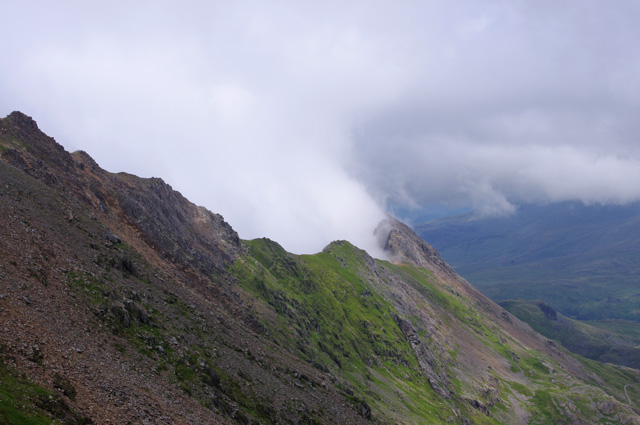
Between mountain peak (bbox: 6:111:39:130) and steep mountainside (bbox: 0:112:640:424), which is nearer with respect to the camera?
steep mountainside (bbox: 0:112:640:424)

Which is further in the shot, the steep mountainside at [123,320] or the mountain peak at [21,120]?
the mountain peak at [21,120]

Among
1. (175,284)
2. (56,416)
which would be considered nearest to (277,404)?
(175,284)

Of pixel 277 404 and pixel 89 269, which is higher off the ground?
pixel 89 269

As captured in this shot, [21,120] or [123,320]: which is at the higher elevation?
[21,120]

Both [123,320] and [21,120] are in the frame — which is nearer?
[123,320]

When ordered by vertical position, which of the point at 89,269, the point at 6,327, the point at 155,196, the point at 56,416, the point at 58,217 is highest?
the point at 155,196

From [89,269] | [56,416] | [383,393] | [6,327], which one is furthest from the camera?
[383,393]

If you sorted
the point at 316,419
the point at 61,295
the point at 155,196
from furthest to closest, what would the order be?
the point at 155,196 < the point at 316,419 < the point at 61,295

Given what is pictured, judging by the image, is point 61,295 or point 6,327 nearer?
point 6,327

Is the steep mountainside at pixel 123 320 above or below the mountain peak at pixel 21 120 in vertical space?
below

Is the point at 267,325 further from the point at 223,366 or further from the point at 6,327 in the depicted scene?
the point at 6,327

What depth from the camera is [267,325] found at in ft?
477

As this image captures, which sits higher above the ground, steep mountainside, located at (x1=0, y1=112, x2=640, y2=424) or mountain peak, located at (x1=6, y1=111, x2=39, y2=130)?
mountain peak, located at (x1=6, y1=111, x2=39, y2=130)

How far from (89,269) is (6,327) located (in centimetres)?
3008
